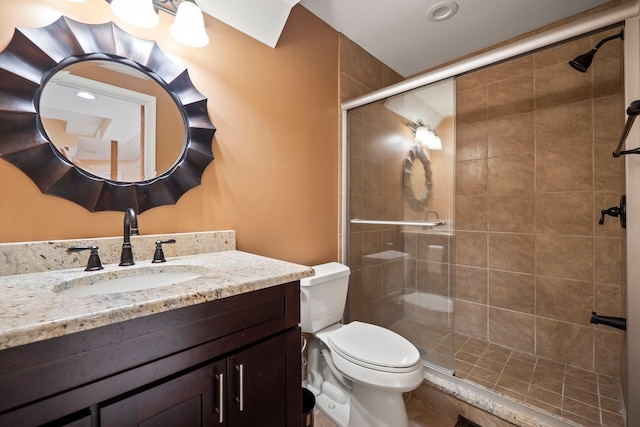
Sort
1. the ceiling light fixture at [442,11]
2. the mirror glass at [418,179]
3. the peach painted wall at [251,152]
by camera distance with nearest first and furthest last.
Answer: the peach painted wall at [251,152]
the ceiling light fixture at [442,11]
the mirror glass at [418,179]

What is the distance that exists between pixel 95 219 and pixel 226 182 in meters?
0.56

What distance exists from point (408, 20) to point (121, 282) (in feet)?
7.28

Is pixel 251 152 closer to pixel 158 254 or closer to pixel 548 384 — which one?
pixel 158 254

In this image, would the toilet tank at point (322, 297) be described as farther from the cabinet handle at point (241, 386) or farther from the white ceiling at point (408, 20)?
the white ceiling at point (408, 20)

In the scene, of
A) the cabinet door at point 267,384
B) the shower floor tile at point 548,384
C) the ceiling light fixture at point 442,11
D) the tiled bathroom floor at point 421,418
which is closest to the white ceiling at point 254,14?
the ceiling light fixture at point 442,11

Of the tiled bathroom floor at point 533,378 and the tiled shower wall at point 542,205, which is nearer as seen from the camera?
the tiled bathroom floor at point 533,378

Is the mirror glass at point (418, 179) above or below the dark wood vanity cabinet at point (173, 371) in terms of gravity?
above

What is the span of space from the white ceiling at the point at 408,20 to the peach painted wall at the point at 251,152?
0.09 m

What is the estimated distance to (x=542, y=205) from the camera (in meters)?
2.03

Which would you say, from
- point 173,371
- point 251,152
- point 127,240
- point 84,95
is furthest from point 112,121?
point 173,371

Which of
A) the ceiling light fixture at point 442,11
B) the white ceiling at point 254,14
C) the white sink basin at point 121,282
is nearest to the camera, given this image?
the white sink basin at point 121,282

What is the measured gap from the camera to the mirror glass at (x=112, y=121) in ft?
3.31

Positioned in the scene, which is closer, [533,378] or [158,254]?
[158,254]

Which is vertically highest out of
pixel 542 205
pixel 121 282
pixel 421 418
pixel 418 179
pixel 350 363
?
pixel 418 179
